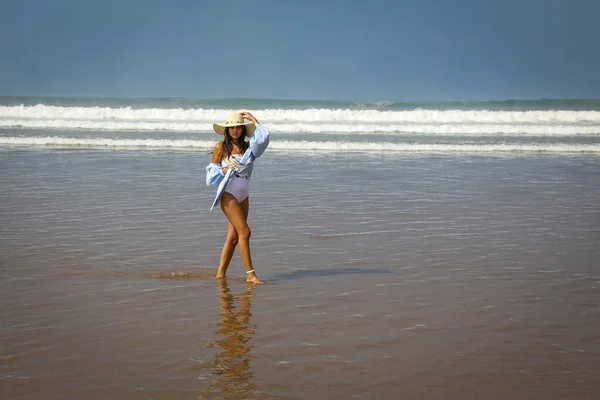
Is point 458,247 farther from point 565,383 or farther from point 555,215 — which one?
point 565,383

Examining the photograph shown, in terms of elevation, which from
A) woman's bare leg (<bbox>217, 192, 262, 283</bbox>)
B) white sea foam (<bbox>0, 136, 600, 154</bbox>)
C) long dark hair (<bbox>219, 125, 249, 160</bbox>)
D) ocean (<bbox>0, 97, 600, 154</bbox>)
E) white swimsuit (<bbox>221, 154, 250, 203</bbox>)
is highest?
ocean (<bbox>0, 97, 600, 154</bbox>)

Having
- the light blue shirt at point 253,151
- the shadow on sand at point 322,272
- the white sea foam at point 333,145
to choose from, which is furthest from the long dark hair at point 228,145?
the white sea foam at point 333,145

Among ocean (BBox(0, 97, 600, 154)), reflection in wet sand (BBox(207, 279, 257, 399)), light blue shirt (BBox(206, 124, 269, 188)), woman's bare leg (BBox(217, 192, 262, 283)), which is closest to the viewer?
reflection in wet sand (BBox(207, 279, 257, 399))

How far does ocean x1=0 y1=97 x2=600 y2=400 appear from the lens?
169 inches

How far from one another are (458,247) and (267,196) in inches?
172

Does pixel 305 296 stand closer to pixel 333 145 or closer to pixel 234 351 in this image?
pixel 234 351

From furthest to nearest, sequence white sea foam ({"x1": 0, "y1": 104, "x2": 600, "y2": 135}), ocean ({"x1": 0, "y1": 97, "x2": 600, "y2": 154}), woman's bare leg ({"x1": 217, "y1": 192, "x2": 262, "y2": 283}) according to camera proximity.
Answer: white sea foam ({"x1": 0, "y1": 104, "x2": 600, "y2": 135}), ocean ({"x1": 0, "y1": 97, "x2": 600, "y2": 154}), woman's bare leg ({"x1": 217, "y1": 192, "x2": 262, "y2": 283})

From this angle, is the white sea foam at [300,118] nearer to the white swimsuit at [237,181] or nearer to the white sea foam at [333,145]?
the white sea foam at [333,145]

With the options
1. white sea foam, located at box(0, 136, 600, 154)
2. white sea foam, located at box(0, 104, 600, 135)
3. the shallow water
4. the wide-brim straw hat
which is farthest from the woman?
white sea foam, located at box(0, 104, 600, 135)

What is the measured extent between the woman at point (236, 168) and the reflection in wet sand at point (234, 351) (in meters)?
0.54

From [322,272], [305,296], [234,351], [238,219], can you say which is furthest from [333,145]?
[234,351]

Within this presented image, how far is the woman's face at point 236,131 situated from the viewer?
21.4 ft

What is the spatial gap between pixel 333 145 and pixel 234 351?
16965 millimetres

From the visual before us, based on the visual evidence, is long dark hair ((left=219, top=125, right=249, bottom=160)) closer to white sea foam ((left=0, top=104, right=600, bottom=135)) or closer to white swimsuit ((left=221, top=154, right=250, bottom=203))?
white swimsuit ((left=221, top=154, right=250, bottom=203))
